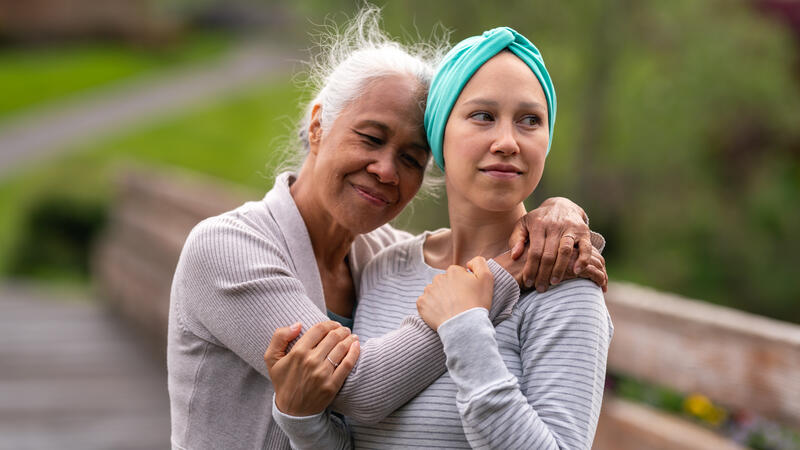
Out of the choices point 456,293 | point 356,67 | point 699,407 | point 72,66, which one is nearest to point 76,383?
point 699,407

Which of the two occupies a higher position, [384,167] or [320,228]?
[384,167]

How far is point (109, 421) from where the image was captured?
16.5ft

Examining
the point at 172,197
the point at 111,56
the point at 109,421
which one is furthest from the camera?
the point at 111,56

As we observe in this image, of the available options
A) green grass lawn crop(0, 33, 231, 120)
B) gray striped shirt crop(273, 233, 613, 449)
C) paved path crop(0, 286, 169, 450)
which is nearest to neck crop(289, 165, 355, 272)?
gray striped shirt crop(273, 233, 613, 449)

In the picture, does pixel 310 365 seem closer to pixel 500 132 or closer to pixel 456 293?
Answer: pixel 456 293

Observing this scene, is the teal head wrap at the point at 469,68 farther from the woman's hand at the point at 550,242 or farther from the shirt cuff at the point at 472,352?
the shirt cuff at the point at 472,352

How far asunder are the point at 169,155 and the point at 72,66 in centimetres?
599

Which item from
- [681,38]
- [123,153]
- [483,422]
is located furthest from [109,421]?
[123,153]

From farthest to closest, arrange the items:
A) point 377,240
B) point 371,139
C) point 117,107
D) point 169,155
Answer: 1. point 117,107
2. point 169,155
3. point 377,240
4. point 371,139

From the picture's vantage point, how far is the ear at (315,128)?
2.06m

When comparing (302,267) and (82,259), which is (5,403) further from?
(82,259)

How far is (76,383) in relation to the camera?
575cm

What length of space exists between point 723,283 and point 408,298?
21.8 feet

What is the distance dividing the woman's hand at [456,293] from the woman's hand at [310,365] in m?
0.16
